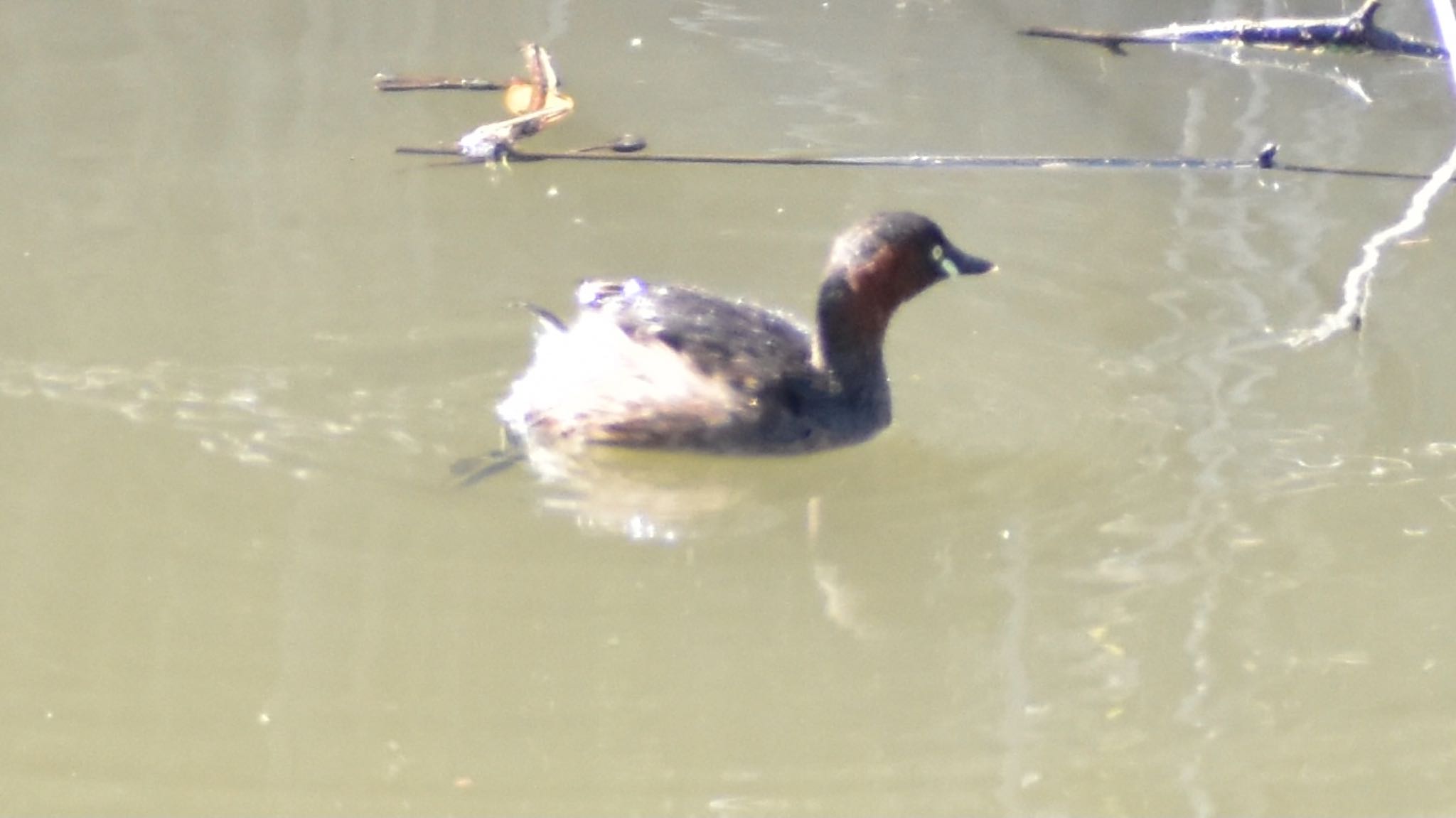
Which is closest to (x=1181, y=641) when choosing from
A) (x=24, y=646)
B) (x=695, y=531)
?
(x=695, y=531)

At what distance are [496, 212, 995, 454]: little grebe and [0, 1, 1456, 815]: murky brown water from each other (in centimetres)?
11

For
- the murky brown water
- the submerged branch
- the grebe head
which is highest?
the submerged branch

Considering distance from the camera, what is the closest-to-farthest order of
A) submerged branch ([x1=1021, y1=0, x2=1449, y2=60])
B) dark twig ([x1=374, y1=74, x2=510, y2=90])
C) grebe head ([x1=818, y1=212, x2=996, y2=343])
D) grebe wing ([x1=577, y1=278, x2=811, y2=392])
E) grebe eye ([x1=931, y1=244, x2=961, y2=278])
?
1. grebe wing ([x1=577, y1=278, x2=811, y2=392])
2. grebe head ([x1=818, y1=212, x2=996, y2=343])
3. grebe eye ([x1=931, y1=244, x2=961, y2=278])
4. dark twig ([x1=374, y1=74, x2=510, y2=90])
5. submerged branch ([x1=1021, y1=0, x2=1449, y2=60])

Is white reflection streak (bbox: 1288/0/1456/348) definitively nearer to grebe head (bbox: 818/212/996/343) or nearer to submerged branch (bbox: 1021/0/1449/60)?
grebe head (bbox: 818/212/996/343)

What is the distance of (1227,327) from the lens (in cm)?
577

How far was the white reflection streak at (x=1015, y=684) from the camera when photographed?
380 centimetres

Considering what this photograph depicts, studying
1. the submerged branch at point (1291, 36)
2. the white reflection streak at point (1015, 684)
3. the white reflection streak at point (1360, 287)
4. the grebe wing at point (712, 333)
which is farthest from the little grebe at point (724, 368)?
the submerged branch at point (1291, 36)

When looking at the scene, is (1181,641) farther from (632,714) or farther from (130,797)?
(130,797)

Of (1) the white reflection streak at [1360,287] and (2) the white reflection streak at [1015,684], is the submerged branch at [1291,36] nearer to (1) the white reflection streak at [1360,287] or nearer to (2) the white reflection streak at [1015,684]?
(1) the white reflection streak at [1360,287]

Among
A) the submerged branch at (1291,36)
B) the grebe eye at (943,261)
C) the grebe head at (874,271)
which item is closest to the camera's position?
the grebe head at (874,271)

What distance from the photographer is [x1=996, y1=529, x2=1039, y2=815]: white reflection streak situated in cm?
380

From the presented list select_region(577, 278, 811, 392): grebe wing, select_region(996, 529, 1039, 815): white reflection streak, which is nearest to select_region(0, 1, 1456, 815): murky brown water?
select_region(996, 529, 1039, 815): white reflection streak

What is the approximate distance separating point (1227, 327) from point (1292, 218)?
95 cm

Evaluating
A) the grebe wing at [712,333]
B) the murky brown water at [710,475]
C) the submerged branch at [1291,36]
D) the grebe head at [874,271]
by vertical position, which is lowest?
the murky brown water at [710,475]
